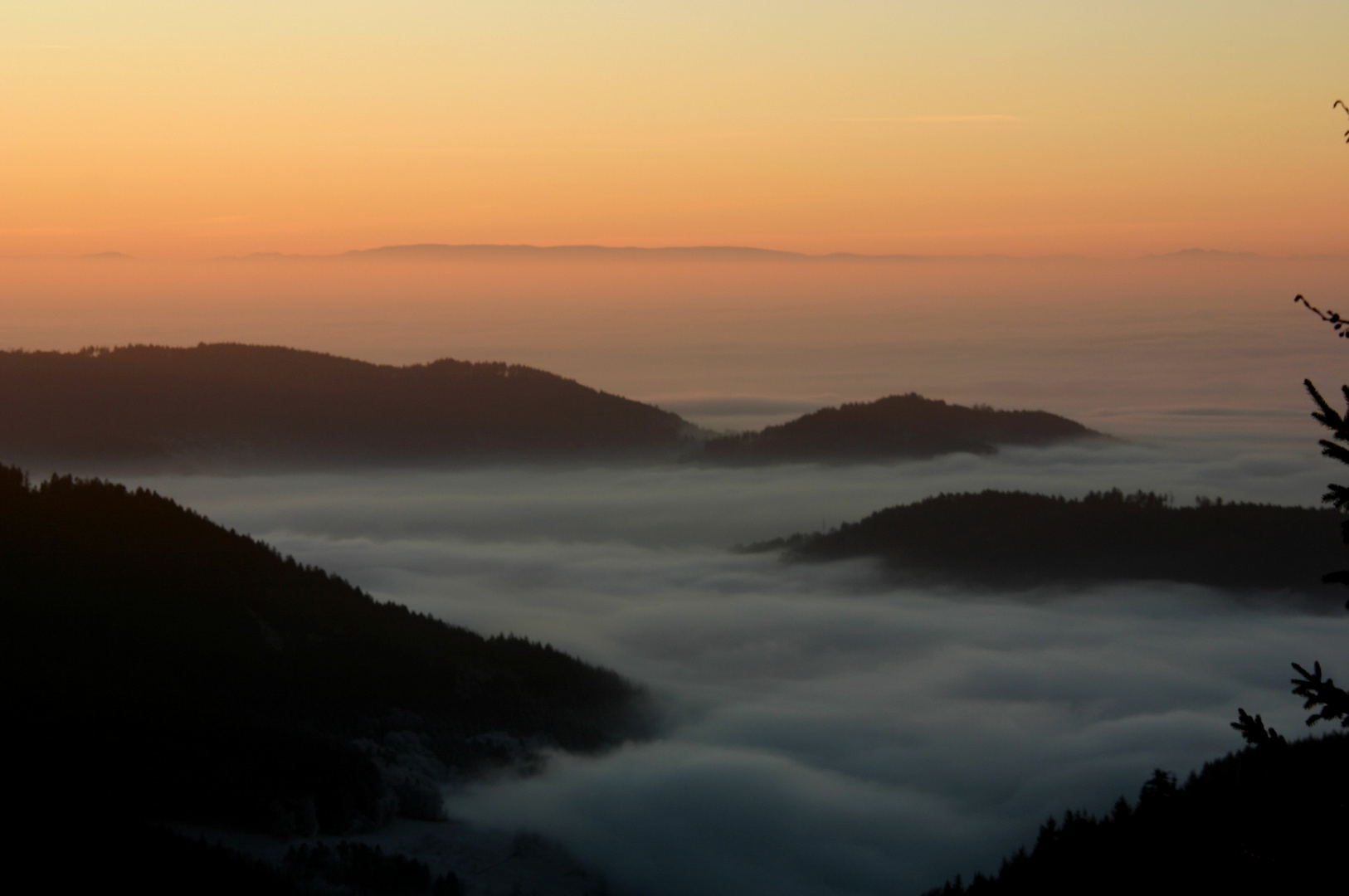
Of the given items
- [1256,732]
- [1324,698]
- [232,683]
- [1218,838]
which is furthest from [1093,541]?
[1324,698]

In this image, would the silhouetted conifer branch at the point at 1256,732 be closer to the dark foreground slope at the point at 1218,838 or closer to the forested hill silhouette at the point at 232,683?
the dark foreground slope at the point at 1218,838

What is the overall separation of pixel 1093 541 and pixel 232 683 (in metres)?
129

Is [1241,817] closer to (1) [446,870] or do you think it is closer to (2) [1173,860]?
(2) [1173,860]

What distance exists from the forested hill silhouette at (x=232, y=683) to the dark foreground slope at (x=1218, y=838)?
33384 mm

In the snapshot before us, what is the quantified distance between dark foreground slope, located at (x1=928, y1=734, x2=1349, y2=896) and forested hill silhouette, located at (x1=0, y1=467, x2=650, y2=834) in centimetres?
3338

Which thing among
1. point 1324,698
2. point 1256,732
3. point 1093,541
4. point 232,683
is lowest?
point 232,683

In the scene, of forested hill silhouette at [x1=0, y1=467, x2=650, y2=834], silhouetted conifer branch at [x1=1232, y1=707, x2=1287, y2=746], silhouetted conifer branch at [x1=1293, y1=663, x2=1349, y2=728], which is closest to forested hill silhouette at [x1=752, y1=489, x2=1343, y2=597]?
forested hill silhouette at [x1=0, y1=467, x2=650, y2=834]

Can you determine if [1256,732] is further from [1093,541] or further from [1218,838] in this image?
[1093,541]

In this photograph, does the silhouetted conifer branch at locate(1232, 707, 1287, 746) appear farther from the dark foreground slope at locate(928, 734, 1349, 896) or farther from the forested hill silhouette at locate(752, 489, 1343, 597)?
the forested hill silhouette at locate(752, 489, 1343, 597)

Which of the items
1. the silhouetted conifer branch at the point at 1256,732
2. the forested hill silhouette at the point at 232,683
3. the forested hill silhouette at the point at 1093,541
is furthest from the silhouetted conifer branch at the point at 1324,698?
the forested hill silhouette at the point at 1093,541

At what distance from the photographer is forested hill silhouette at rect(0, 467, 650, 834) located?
66188 mm

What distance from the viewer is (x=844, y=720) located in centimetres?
12675

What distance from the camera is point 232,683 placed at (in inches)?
3332

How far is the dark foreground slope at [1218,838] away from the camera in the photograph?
Result: 1152 centimetres
